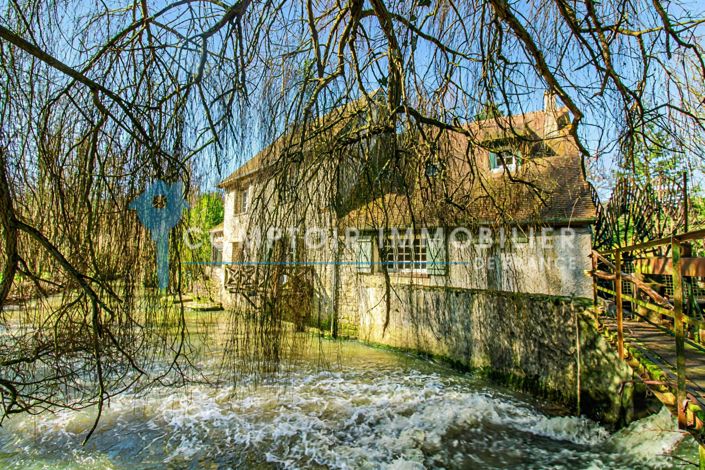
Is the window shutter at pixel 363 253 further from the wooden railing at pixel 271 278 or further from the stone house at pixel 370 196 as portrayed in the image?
the wooden railing at pixel 271 278

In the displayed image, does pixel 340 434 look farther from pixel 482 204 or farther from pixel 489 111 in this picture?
pixel 489 111

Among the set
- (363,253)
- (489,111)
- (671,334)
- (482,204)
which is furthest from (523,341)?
(489,111)

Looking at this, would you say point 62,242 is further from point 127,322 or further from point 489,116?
point 489,116

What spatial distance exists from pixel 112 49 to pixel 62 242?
41.1 inches

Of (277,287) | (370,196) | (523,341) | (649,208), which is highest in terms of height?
(649,208)

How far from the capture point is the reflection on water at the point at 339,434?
4957mm

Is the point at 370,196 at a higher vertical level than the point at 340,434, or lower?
higher

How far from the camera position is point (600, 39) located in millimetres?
2865

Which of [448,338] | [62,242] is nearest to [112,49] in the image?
[62,242]

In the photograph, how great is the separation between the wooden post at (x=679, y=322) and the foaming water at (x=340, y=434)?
7.56 ft

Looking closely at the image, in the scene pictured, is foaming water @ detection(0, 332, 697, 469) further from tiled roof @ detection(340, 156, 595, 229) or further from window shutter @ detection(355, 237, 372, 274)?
tiled roof @ detection(340, 156, 595, 229)

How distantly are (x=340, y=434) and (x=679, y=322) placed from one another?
472cm

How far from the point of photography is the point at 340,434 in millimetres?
5832

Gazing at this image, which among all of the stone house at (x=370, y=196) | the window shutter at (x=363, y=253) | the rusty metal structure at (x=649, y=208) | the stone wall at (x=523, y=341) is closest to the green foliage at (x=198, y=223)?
the stone house at (x=370, y=196)
